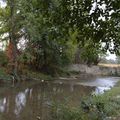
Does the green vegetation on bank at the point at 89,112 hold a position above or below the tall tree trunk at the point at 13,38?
below

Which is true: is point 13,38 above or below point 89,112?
above

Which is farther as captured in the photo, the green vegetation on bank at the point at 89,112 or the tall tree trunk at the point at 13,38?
the tall tree trunk at the point at 13,38

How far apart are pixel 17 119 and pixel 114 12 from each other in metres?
8.49

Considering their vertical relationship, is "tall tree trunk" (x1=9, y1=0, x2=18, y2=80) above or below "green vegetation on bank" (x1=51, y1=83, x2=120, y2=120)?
above

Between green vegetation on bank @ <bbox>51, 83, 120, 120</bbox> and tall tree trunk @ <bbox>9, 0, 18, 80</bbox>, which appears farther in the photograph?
tall tree trunk @ <bbox>9, 0, 18, 80</bbox>

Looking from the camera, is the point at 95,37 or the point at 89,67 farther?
the point at 89,67

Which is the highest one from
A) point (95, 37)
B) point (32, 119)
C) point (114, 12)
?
point (114, 12)

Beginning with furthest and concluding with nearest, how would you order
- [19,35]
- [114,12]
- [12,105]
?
[19,35] → [12,105] → [114,12]

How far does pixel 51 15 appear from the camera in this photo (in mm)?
6512

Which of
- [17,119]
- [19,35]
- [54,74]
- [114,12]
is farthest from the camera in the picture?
[54,74]

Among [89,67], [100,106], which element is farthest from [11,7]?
[89,67]

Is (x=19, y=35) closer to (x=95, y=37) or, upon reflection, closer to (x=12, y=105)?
(x=12, y=105)

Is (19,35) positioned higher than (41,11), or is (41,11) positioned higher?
(19,35)

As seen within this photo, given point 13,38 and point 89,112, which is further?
point 13,38
